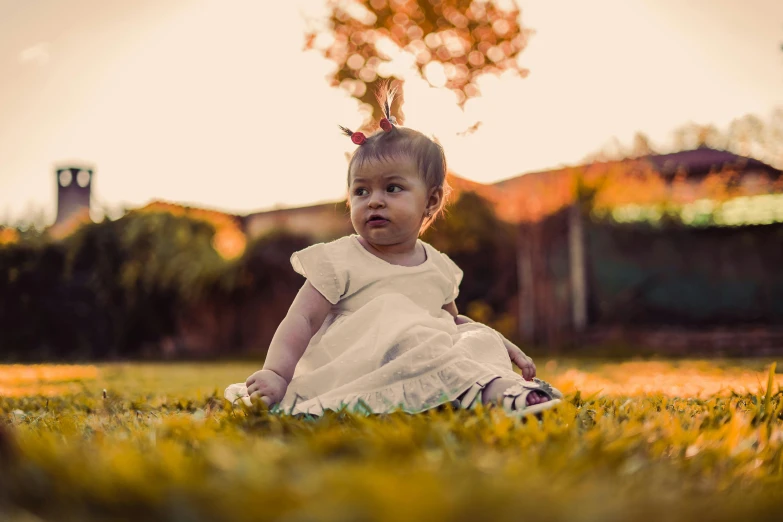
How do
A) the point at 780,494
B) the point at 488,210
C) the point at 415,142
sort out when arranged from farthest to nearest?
the point at 488,210 → the point at 415,142 → the point at 780,494

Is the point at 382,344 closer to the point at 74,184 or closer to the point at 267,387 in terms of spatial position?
the point at 267,387

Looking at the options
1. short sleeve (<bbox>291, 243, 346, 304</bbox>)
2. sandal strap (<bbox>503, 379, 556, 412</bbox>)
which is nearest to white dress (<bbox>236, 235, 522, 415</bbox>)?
short sleeve (<bbox>291, 243, 346, 304</bbox>)

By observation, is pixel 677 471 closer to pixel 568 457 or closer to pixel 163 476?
pixel 568 457

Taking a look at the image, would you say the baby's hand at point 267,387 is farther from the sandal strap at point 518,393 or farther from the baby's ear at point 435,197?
the baby's ear at point 435,197

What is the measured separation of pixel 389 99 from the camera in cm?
262

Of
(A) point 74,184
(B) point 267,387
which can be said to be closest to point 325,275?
(B) point 267,387

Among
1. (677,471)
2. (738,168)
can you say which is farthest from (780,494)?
(738,168)

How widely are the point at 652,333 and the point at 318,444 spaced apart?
7901 mm

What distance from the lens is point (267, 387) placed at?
209cm

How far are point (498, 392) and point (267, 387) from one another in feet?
2.19

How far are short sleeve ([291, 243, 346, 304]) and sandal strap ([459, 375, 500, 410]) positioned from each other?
0.57m

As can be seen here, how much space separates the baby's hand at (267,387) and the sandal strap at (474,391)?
536 millimetres

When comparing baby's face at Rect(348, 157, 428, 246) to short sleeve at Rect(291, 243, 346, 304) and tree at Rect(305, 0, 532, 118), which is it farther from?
tree at Rect(305, 0, 532, 118)

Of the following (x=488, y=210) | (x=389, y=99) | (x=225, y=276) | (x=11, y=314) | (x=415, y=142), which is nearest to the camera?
(x=415, y=142)
